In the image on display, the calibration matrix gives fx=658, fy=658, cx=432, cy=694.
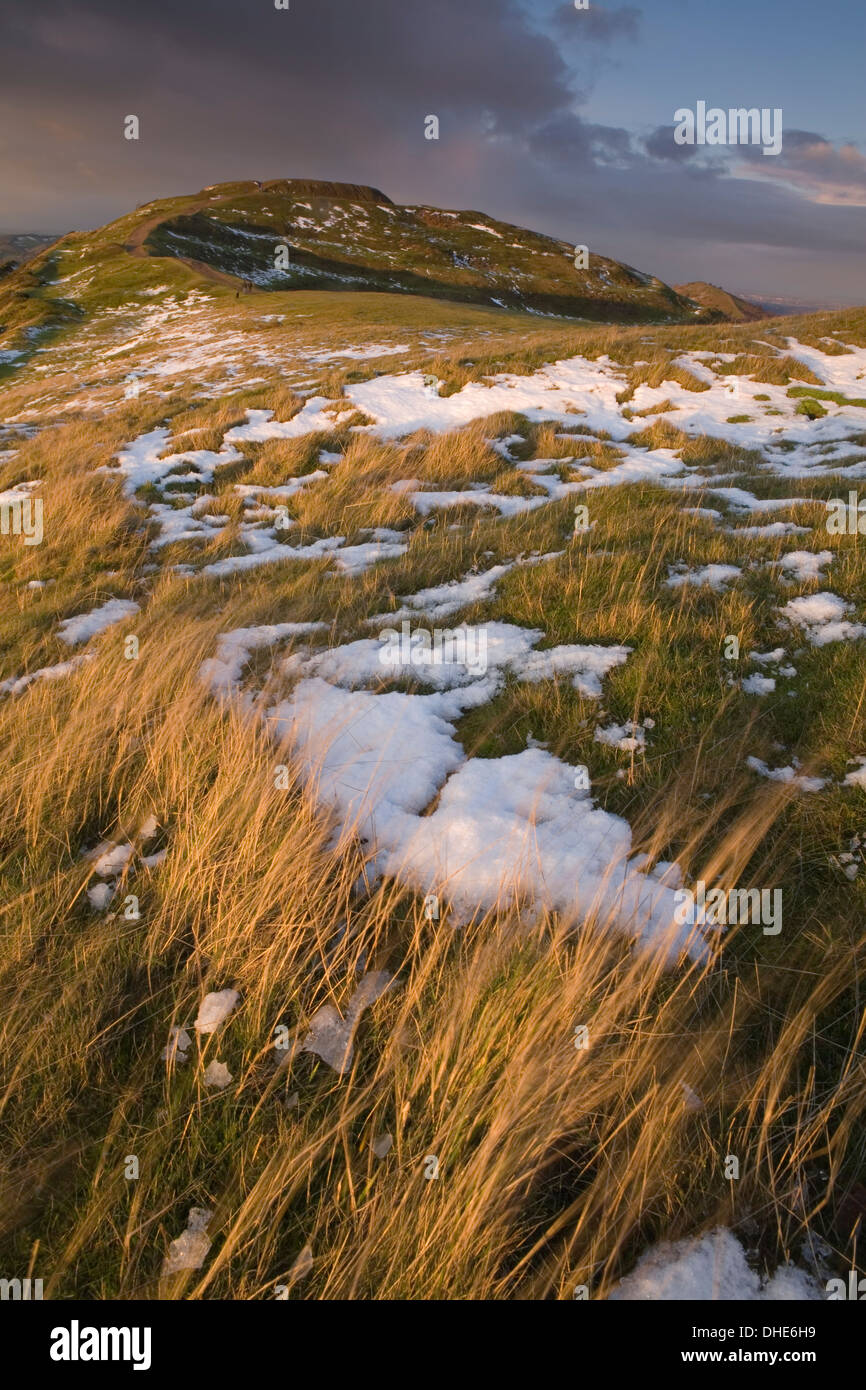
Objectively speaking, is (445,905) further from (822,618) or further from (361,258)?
(361,258)

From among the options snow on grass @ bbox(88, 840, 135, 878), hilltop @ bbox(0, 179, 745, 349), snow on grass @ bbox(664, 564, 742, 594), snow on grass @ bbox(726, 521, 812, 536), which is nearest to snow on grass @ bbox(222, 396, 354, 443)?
snow on grass @ bbox(726, 521, 812, 536)

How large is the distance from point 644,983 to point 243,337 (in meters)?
33.0

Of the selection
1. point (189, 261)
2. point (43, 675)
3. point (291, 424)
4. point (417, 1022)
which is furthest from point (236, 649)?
point (189, 261)

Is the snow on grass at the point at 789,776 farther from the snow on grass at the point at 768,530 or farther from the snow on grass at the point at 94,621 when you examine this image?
the snow on grass at the point at 94,621

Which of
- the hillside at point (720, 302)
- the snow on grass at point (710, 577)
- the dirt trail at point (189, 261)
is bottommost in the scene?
the snow on grass at point (710, 577)

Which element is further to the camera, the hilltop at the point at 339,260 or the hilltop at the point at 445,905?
the hilltop at the point at 339,260

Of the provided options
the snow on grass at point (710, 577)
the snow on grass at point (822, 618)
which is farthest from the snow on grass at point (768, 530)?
the snow on grass at point (822, 618)

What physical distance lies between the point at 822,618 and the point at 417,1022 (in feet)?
12.1

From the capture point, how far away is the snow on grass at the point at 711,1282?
5.34ft

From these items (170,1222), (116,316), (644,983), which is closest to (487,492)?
(644,983)

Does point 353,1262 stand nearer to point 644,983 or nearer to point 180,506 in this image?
point 644,983

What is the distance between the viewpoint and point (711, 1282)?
1638 millimetres

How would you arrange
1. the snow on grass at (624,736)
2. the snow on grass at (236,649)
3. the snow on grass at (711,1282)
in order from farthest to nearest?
1. the snow on grass at (236,649)
2. the snow on grass at (624,736)
3. the snow on grass at (711,1282)

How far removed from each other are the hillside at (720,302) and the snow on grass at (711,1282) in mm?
130295
